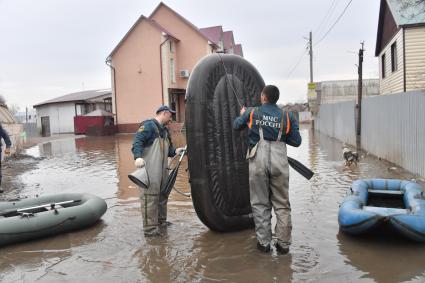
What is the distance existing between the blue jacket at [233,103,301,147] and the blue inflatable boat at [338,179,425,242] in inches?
47.3

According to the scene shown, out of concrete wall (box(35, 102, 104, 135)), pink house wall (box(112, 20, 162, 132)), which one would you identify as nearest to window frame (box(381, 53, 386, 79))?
pink house wall (box(112, 20, 162, 132))

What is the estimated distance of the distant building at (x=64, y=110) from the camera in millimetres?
41875

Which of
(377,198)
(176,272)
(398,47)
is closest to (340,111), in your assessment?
(398,47)

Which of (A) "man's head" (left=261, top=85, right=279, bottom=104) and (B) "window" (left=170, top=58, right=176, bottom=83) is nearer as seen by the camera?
(A) "man's head" (left=261, top=85, right=279, bottom=104)

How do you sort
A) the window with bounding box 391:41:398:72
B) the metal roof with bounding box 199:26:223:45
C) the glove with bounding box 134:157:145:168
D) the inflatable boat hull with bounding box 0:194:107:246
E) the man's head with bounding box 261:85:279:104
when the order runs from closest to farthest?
the man's head with bounding box 261:85:279:104, the glove with bounding box 134:157:145:168, the inflatable boat hull with bounding box 0:194:107:246, the window with bounding box 391:41:398:72, the metal roof with bounding box 199:26:223:45

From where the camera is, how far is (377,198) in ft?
21.1

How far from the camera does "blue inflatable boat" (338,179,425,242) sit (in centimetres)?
481

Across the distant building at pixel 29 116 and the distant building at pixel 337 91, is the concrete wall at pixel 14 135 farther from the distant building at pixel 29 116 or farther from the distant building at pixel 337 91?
the distant building at pixel 29 116

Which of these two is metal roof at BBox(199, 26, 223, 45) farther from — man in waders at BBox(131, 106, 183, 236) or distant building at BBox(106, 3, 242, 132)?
man in waders at BBox(131, 106, 183, 236)

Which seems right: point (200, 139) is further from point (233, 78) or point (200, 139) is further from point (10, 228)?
point (10, 228)

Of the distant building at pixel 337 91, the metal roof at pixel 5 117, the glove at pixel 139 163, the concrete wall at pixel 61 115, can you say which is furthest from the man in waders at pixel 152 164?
the distant building at pixel 337 91

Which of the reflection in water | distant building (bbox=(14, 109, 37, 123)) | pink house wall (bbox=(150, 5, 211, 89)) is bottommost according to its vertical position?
the reflection in water

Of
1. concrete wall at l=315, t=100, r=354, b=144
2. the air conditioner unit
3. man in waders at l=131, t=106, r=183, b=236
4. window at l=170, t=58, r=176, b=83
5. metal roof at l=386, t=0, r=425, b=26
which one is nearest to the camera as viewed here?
man in waders at l=131, t=106, r=183, b=236

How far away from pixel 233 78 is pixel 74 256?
10.3ft
